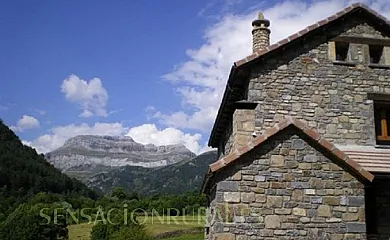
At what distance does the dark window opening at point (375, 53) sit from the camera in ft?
50.1

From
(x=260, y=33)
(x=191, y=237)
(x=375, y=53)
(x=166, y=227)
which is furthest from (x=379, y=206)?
(x=166, y=227)

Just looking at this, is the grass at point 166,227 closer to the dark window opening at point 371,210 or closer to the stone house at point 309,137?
the stone house at point 309,137

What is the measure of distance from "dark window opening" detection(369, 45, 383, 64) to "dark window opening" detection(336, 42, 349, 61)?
83 centimetres

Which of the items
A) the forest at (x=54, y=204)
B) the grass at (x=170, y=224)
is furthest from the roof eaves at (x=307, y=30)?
the grass at (x=170, y=224)

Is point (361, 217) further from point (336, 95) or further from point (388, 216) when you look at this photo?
point (336, 95)

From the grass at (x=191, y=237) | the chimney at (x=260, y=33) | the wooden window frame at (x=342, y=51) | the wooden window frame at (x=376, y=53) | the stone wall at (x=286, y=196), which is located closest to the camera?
the stone wall at (x=286, y=196)

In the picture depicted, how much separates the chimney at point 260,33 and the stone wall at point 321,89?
106 inches

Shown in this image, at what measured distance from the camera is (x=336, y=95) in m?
14.6

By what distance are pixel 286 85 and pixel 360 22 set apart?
133 inches

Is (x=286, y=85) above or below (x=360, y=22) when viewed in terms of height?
below

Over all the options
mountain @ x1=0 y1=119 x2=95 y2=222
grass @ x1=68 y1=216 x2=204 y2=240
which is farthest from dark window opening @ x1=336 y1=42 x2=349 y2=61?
mountain @ x1=0 y1=119 x2=95 y2=222

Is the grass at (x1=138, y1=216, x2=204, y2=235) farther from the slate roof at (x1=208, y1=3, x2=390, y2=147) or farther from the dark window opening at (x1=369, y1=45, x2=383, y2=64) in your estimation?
the dark window opening at (x1=369, y1=45, x2=383, y2=64)

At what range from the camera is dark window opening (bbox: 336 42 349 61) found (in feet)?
49.4

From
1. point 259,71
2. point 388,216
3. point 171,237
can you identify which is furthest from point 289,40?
point 171,237
